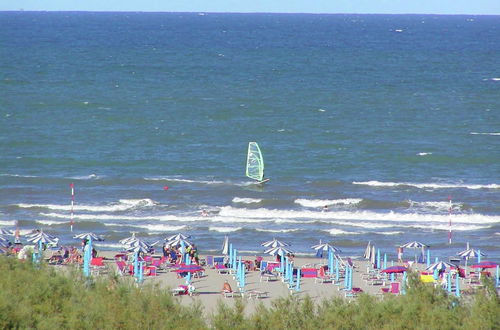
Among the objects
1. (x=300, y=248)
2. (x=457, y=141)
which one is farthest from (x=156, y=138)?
(x=300, y=248)

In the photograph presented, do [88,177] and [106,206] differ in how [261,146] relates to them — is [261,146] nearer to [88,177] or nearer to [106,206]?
[88,177]

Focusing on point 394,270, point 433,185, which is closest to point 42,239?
point 394,270

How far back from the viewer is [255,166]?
44125mm

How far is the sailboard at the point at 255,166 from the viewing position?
141ft

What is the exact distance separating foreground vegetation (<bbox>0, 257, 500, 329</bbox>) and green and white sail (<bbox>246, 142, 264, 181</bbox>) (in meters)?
25.5

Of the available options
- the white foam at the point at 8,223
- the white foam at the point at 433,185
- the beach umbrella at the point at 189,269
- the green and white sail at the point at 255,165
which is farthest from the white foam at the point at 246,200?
the beach umbrella at the point at 189,269

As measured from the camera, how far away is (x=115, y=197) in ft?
132

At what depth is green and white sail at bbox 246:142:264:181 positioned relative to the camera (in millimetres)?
42875

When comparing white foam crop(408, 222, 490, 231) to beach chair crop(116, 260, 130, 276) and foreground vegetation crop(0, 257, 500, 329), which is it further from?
foreground vegetation crop(0, 257, 500, 329)

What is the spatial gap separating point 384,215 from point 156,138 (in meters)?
20.5

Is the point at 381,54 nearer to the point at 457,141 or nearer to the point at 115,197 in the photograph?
the point at 457,141

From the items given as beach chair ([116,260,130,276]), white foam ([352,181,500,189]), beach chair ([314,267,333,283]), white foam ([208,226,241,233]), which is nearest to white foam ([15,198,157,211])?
white foam ([208,226,241,233])

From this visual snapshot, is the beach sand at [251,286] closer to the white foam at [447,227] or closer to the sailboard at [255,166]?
the white foam at [447,227]

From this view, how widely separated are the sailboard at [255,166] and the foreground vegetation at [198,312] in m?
25.4
